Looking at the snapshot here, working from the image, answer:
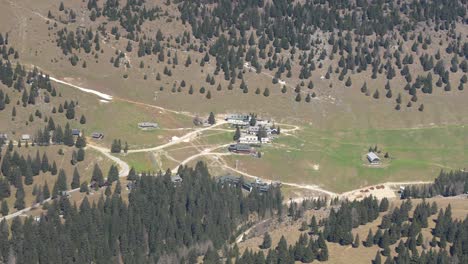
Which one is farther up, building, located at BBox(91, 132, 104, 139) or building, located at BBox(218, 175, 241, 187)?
building, located at BBox(91, 132, 104, 139)

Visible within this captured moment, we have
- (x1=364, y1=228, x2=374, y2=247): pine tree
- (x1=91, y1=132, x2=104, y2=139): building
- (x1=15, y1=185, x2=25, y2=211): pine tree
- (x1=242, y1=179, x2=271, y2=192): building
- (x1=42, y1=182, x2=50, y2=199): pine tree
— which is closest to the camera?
(x1=364, y1=228, x2=374, y2=247): pine tree

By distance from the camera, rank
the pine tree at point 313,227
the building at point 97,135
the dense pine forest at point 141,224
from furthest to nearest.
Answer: the building at point 97,135
the pine tree at point 313,227
the dense pine forest at point 141,224

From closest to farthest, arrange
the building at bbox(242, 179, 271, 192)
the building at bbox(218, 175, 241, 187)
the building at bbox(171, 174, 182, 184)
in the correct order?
the building at bbox(171, 174, 182, 184), the building at bbox(218, 175, 241, 187), the building at bbox(242, 179, 271, 192)

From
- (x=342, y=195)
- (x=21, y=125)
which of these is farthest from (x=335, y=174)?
(x=21, y=125)

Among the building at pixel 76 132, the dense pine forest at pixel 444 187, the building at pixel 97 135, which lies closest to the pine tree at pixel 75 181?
the building at pixel 76 132

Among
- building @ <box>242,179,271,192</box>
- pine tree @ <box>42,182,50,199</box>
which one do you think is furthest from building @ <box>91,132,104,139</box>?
building @ <box>242,179,271,192</box>

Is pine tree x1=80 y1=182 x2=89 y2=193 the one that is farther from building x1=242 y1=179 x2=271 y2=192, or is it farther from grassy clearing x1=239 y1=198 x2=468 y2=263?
grassy clearing x1=239 y1=198 x2=468 y2=263

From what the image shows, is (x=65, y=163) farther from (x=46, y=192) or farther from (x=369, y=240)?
(x=369, y=240)

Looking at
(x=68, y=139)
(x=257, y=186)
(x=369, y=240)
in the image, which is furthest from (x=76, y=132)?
(x=369, y=240)

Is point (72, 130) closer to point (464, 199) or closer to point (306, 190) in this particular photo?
point (306, 190)

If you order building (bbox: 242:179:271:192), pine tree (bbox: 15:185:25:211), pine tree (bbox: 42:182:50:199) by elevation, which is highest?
building (bbox: 242:179:271:192)

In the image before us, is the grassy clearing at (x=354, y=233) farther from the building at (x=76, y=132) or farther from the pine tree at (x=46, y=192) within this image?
the building at (x=76, y=132)
